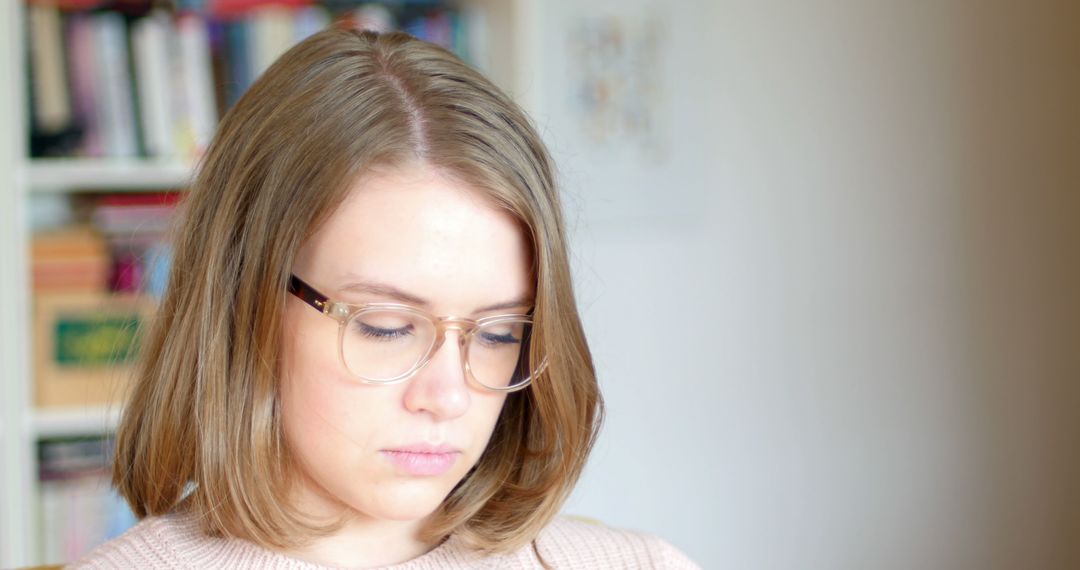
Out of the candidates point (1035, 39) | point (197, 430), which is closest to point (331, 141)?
point (197, 430)

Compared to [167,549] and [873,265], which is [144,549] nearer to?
[167,549]

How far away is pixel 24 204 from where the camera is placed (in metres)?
2.00

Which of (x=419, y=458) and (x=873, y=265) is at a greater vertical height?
(x=873, y=265)

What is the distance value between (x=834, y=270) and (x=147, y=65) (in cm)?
149

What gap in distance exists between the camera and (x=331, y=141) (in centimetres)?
96

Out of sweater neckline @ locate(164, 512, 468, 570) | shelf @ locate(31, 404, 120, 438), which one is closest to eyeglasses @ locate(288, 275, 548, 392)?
sweater neckline @ locate(164, 512, 468, 570)

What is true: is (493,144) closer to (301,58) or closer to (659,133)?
(301,58)

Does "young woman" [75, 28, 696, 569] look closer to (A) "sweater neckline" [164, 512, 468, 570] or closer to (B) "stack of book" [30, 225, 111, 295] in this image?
(A) "sweater neckline" [164, 512, 468, 570]

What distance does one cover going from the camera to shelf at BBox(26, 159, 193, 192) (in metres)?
2.00

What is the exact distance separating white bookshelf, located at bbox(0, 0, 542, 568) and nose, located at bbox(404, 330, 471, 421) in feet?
3.70

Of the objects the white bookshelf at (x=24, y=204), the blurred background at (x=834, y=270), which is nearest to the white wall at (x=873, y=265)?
the blurred background at (x=834, y=270)

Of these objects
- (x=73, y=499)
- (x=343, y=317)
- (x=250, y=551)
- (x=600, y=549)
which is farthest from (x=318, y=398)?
(x=73, y=499)

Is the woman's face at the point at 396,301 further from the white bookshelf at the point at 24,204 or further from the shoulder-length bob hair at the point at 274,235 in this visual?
the white bookshelf at the point at 24,204

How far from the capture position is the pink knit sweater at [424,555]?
104 cm
